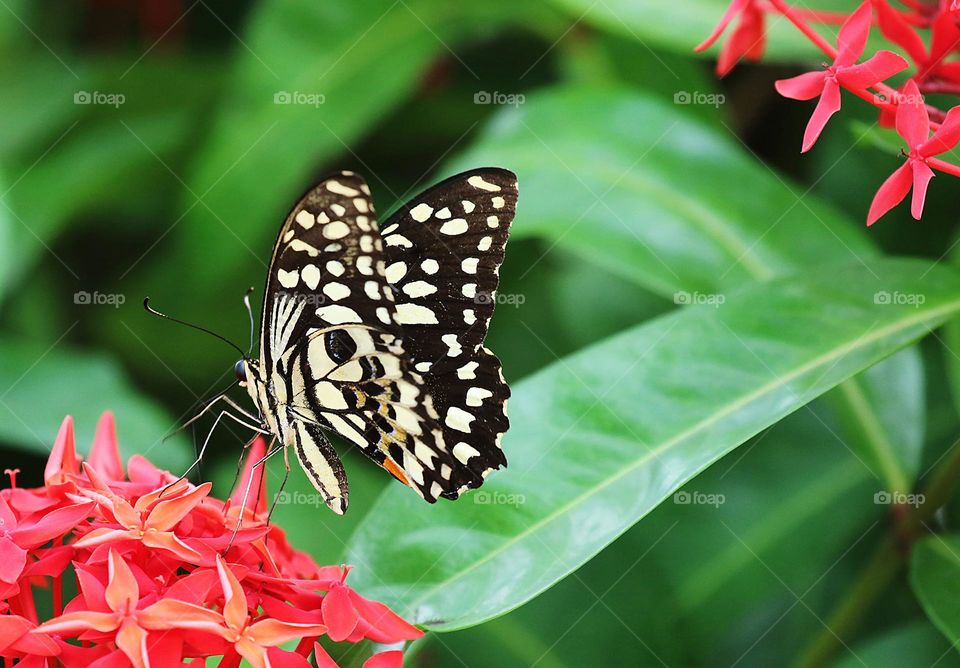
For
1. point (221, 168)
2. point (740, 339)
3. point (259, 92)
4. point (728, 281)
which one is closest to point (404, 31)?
point (259, 92)

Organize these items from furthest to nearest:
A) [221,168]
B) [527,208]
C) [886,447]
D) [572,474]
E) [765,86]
Answer: [765,86] → [221,168] → [527,208] → [886,447] → [572,474]

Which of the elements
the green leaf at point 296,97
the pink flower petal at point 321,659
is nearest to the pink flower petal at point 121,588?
the pink flower petal at point 321,659

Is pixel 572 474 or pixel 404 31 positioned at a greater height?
pixel 404 31

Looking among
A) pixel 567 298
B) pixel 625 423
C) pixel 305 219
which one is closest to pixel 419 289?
pixel 305 219

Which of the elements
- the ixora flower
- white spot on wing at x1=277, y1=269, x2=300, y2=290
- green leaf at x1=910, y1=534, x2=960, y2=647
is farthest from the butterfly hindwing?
green leaf at x1=910, y1=534, x2=960, y2=647

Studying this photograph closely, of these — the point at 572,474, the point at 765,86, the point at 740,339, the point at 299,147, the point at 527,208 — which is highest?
the point at 765,86

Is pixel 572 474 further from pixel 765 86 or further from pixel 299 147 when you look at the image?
pixel 765 86
